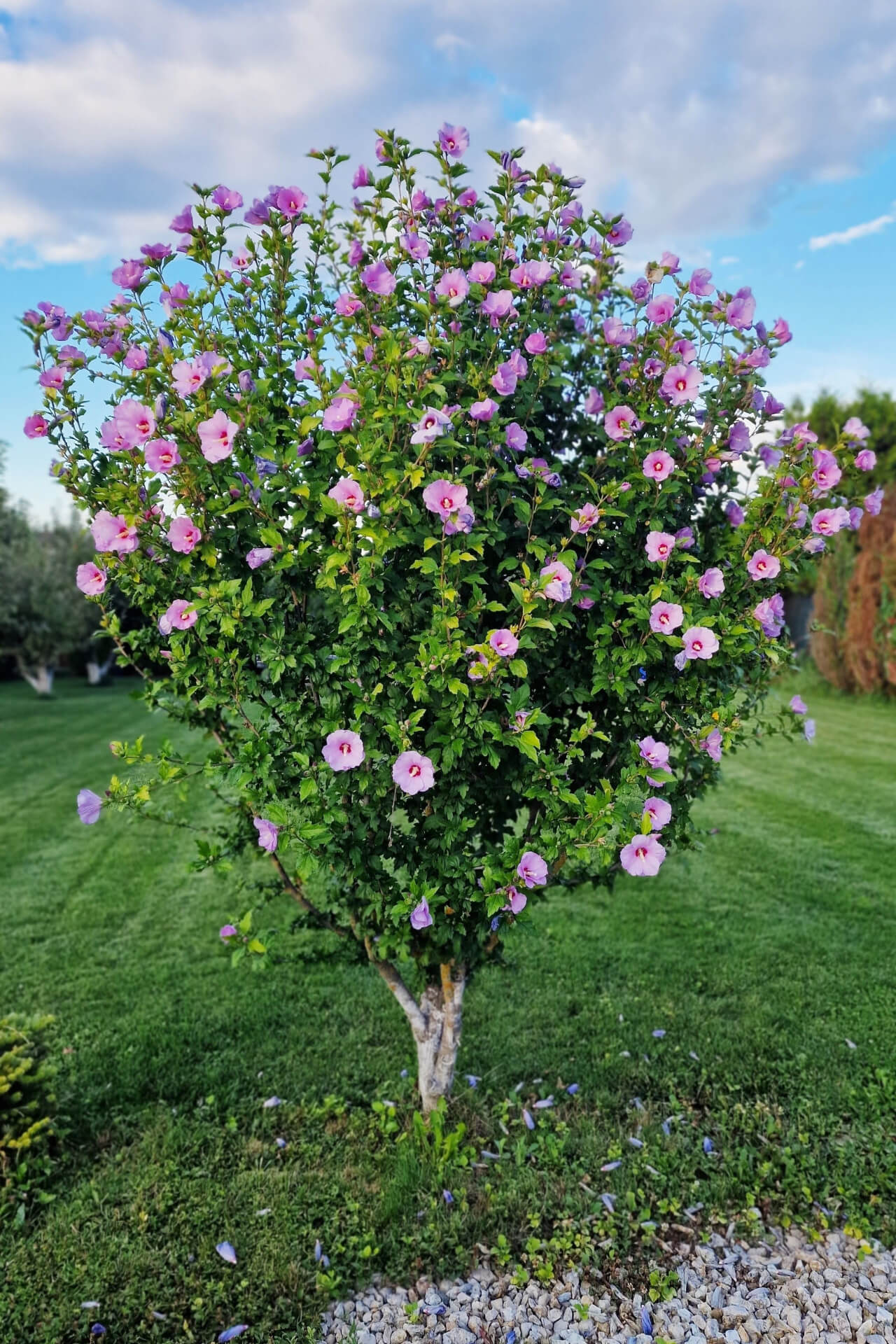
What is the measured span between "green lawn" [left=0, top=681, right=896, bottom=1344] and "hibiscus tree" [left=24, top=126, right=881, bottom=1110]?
1.01 m

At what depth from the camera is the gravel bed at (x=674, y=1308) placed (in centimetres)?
255

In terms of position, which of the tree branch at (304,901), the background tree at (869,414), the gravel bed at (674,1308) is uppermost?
the background tree at (869,414)

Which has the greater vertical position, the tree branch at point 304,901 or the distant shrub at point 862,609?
the distant shrub at point 862,609

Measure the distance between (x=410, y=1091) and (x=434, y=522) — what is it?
2.60 metres

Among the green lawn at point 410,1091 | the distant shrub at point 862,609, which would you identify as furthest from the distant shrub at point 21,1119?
the distant shrub at point 862,609

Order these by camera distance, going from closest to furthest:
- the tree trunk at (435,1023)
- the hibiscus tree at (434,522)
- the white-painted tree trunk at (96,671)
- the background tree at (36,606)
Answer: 1. the hibiscus tree at (434,522)
2. the tree trunk at (435,1023)
3. the background tree at (36,606)
4. the white-painted tree trunk at (96,671)

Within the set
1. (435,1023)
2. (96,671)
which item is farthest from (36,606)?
(435,1023)

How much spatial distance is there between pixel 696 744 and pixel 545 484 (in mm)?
923

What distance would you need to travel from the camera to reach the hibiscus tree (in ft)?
7.80

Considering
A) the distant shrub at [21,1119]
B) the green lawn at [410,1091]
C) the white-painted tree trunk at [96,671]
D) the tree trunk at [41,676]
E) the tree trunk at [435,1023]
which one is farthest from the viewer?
the white-painted tree trunk at [96,671]

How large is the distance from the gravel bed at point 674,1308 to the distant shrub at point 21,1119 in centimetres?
128

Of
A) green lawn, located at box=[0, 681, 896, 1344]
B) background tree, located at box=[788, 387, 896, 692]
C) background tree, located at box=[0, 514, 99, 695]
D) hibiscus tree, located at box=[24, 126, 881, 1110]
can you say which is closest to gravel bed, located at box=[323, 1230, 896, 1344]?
green lawn, located at box=[0, 681, 896, 1344]

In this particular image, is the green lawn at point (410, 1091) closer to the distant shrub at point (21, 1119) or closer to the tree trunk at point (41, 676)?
the distant shrub at point (21, 1119)

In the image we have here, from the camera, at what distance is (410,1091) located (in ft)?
12.3
